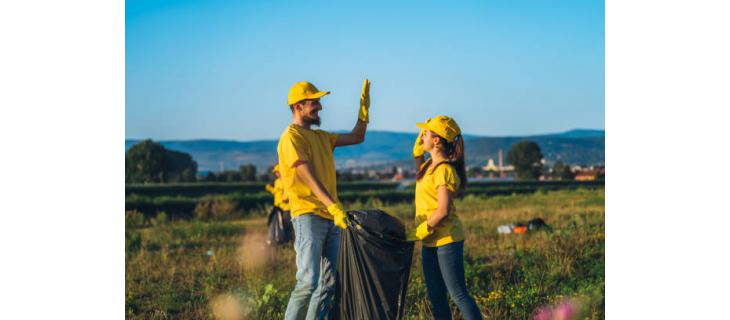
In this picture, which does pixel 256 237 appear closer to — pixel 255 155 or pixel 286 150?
pixel 286 150

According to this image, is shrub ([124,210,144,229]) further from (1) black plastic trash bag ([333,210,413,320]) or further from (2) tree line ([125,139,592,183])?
(2) tree line ([125,139,592,183])

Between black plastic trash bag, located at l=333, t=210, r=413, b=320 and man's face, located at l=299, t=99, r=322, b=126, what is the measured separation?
2.02 ft

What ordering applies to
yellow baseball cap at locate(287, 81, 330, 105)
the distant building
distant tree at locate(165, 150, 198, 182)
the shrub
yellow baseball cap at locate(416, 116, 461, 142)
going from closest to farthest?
yellow baseball cap at locate(416, 116, 461, 142)
yellow baseball cap at locate(287, 81, 330, 105)
the shrub
the distant building
distant tree at locate(165, 150, 198, 182)

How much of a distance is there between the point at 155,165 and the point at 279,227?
33298mm

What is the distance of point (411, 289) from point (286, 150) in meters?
2.57

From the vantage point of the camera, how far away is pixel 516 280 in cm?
718

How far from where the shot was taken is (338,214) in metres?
4.50

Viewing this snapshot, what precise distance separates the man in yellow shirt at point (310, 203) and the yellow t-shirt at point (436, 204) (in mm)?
466

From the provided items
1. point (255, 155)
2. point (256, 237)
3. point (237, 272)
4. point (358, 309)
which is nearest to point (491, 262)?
point (237, 272)

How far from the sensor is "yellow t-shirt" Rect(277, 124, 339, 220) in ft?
15.0

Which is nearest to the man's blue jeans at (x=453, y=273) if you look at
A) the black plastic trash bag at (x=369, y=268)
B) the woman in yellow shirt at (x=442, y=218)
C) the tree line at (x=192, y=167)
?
the woman in yellow shirt at (x=442, y=218)

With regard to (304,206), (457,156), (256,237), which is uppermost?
(457,156)

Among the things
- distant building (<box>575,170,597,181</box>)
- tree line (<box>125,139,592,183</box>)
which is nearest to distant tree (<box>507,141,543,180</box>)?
tree line (<box>125,139,592,183</box>)

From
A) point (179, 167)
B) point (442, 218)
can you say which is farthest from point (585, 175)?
point (442, 218)
